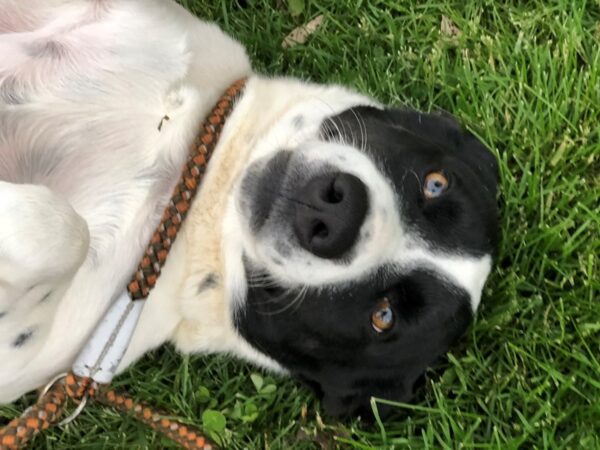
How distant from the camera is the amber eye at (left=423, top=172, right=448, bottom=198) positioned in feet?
9.32

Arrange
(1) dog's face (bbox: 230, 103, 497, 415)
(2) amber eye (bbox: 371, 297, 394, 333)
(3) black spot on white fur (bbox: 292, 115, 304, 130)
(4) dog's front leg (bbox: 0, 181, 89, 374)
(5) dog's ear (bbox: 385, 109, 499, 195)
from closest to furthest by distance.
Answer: (4) dog's front leg (bbox: 0, 181, 89, 374), (1) dog's face (bbox: 230, 103, 497, 415), (2) amber eye (bbox: 371, 297, 394, 333), (3) black spot on white fur (bbox: 292, 115, 304, 130), (5) dog's ear (bbox: 385, 109, 499, 195)

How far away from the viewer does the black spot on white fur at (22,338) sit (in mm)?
2516

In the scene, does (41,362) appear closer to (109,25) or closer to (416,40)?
(109,25)

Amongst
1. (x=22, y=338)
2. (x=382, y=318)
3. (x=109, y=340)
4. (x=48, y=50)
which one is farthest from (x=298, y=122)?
(x=22, y=338)

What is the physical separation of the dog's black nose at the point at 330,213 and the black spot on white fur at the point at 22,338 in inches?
39.4

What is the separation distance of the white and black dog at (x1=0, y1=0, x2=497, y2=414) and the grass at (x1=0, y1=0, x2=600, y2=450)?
0.52 metres

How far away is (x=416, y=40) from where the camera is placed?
4000mm

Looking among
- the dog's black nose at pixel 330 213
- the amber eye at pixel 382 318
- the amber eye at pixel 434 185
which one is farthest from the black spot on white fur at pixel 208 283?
the amber eye at pixel 434 185

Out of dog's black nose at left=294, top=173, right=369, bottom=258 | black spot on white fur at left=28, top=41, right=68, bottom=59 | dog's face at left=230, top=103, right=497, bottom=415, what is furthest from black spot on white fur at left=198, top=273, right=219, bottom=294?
black spot on white fur at left=28, top=41, right=68, bottom=59

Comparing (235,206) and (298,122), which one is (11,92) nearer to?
(235,206)

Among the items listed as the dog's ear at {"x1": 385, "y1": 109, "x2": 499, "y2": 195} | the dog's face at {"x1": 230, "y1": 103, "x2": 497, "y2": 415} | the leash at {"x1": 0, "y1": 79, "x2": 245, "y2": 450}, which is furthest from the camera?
the dog's ear at {"x1": 385, "y1": 109, "x2": 499, "y2": 195}

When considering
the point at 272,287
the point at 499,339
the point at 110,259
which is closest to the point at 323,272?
the point at 272,287

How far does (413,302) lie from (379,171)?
1.77 ft

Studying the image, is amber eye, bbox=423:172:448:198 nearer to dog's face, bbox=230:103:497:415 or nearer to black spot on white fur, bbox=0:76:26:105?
dog's face, bbox=230:103:497:415
